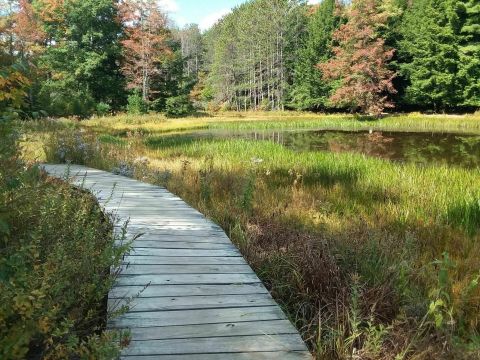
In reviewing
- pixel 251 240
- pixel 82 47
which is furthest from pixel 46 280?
pixel 82 47

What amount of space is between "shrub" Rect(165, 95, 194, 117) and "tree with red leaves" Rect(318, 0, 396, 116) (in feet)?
38.1

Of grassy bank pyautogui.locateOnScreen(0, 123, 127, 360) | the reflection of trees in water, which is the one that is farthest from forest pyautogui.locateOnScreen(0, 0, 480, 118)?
grassy bank pyautogui.locateOnScreen(0, 123, 127, 360)

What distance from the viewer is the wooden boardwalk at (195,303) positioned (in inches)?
76.8

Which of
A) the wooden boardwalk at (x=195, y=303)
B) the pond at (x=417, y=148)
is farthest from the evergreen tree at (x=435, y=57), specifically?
the wooden boardwalk at (x=195, y=303)

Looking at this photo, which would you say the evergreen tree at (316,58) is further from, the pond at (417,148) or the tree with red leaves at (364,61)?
the pond at (417,148)

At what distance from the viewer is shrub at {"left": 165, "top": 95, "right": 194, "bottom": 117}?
33125mm

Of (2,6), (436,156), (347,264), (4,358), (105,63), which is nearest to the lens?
(4,358)

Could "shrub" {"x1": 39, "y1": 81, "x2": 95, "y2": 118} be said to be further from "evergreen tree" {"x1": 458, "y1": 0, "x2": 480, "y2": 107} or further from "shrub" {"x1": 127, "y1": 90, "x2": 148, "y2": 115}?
"evergreen tree" {"x1": 458, "y1": 0, "x2": 480, "y2": 107}

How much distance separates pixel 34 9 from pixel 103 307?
35.7m

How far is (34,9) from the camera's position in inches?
1261

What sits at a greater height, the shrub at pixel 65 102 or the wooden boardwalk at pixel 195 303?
the shrub at pixel 65 102

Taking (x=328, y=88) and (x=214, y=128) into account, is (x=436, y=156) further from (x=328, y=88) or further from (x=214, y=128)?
(x=328, y=88)

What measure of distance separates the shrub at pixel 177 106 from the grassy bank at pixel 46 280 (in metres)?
30.7

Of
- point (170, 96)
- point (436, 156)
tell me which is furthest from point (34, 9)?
point (436, 156)
